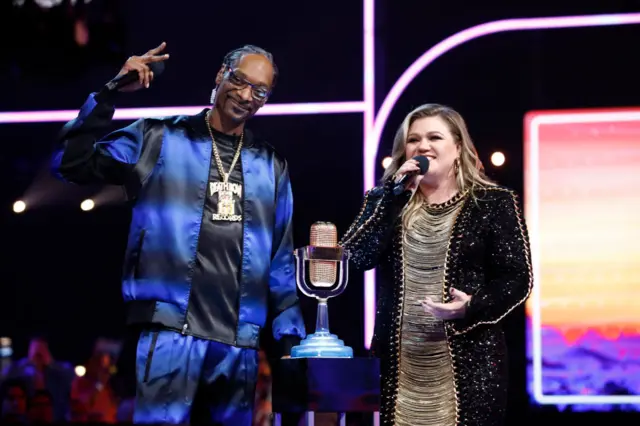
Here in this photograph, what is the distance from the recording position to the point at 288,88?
4.57m

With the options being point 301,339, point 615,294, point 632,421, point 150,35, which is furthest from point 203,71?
point 632,421

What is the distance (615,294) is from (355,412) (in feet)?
5.64

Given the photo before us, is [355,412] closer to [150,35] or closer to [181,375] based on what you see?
[181,375]

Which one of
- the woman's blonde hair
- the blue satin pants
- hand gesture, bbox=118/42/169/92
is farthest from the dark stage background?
hand gesture, bbox=118/42/169/92

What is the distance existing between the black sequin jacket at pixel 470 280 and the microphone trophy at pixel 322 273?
176 millimetres

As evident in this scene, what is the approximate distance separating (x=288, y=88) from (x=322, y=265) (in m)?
1.55

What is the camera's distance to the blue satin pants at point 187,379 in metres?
3.14

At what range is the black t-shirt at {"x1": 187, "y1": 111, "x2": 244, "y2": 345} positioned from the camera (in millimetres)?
3223

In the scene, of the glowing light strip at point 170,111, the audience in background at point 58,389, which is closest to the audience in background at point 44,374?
the audience in background at point 58,389

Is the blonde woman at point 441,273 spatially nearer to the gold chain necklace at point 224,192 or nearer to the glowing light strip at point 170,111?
the gold chain necklace at point 224,192

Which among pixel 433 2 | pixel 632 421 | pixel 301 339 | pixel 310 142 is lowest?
pixel 632 421

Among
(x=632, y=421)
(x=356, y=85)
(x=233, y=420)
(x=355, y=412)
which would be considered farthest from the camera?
(x=356, y=85)

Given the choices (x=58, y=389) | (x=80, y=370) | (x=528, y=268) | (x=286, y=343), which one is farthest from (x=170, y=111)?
(x=528, y=268)

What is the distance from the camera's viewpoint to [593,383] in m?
4.29
